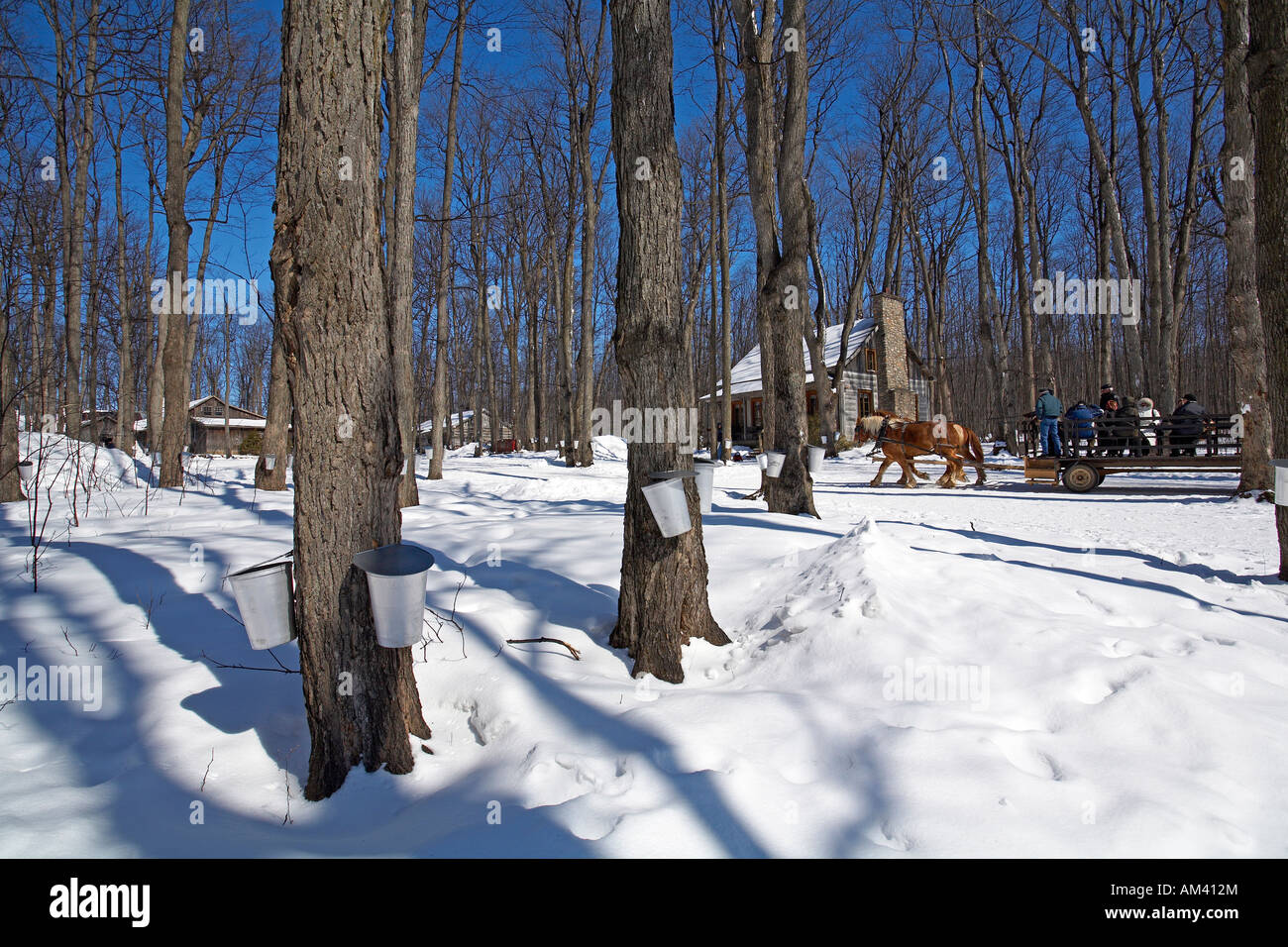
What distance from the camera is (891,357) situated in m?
27.9

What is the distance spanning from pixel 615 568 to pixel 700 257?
804 inches

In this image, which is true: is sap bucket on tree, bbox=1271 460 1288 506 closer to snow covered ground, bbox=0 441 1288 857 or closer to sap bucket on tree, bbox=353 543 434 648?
snow covered ground, bbox=0 441 1288 857

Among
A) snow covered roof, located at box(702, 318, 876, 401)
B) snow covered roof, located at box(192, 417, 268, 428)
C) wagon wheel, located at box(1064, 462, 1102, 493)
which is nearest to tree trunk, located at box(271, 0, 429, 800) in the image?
wagon wheel, located at box(1064, 462, 1102, 493)

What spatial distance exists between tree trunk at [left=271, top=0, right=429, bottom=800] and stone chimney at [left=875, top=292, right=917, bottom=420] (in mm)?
27752

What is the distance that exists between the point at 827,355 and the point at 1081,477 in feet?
59.5

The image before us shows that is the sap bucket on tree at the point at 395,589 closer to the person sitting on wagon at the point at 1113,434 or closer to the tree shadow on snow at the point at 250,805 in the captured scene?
the tree shadow on snow at the point at 250,805

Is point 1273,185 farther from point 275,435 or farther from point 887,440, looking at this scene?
point 275,435

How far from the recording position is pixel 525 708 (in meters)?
2.98

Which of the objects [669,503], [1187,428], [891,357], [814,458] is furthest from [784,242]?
[891,357]

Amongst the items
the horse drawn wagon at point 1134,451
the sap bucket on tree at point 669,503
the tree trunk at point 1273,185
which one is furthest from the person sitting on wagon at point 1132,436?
the sap bucket on tree at point 669,503

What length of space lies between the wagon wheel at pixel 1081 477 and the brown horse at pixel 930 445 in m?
1.57

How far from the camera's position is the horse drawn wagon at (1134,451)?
36.7ft

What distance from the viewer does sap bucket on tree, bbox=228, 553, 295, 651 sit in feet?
8.05
